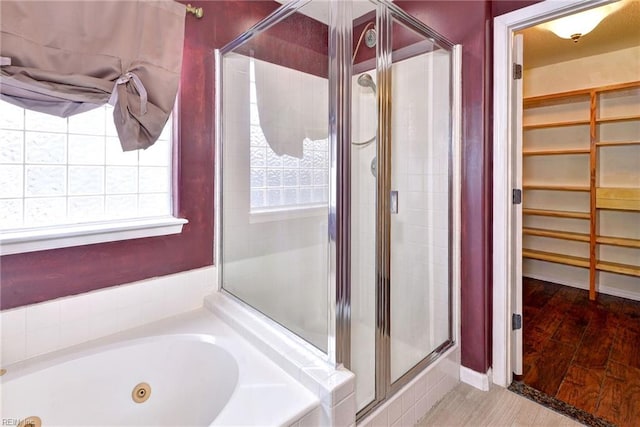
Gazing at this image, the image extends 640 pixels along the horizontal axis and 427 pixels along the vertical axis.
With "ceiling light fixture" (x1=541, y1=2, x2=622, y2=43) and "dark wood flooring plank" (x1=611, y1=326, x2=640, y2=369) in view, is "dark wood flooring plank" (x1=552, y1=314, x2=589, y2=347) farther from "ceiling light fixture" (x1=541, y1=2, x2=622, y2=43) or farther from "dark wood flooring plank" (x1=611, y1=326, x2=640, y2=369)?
"ceiling light fixture" (x1=541, y1=2, x2=622, y2=43)

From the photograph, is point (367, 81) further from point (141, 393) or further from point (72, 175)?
point (141, 393)

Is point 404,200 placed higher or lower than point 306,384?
higher

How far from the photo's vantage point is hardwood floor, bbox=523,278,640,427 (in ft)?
5.49

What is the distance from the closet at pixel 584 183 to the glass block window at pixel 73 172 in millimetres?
3637

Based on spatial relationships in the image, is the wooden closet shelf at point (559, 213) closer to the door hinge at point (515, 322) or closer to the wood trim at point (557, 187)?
the wood trim at point (557, 187)

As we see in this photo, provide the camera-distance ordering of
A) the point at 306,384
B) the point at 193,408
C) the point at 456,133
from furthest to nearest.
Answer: the point at 456,133
the point at 193,408
the point at 306,384

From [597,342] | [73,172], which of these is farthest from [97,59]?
[597,342]

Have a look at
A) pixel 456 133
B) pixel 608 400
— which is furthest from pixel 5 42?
pixel 608 400

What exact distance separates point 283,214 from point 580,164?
329 centimetres

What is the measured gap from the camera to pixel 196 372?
1.44 meters

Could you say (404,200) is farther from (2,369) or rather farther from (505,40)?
(2,369)

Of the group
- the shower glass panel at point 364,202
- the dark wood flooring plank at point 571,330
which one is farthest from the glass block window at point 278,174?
the dark wood flooring plank at point 571,330

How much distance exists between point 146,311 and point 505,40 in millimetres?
2354

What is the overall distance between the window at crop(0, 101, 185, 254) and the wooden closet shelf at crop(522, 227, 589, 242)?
140 inches
